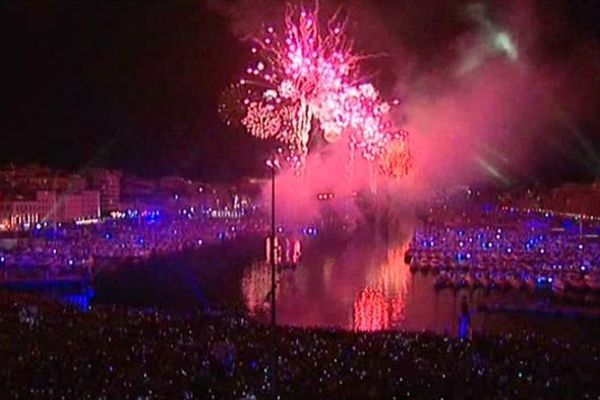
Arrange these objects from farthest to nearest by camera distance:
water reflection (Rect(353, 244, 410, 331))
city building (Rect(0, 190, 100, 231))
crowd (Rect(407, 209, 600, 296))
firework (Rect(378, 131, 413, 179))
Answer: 1. city building (Rect(0, 190, 100, 231))
2. firework (Rect(378, 131, 413, 179))
3. crowd (Rect(407, 209, 600, 296))
4. water reflection (Rect(353, 244, 410, 331))

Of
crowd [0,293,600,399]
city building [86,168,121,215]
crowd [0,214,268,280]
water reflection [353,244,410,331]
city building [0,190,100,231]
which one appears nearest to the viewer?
crowd [0,293,600,399]

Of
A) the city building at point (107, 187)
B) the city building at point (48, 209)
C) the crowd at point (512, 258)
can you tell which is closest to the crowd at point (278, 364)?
the crowd at point (512, 258)

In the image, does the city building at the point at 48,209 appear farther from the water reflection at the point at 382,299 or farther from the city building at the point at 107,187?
the water reflection at the point at 382,299

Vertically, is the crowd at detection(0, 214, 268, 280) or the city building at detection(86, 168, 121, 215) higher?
the city building at detection(86, 168, 121, 215)

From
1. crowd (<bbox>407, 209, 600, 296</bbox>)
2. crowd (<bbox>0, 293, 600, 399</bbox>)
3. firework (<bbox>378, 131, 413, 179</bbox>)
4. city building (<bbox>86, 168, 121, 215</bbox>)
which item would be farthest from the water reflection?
city building (<bbox>86, 168, 121, 215</bbox>)

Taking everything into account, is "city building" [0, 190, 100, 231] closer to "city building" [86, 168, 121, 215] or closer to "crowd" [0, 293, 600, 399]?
"city building" [86, 168, 121, 215]

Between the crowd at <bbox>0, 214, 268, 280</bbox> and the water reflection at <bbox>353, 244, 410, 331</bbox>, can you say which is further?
the crowd at <bbox>0, 214, 268, 280</bbox>

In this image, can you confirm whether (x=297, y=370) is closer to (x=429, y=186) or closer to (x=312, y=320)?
(x=312, y=320)
